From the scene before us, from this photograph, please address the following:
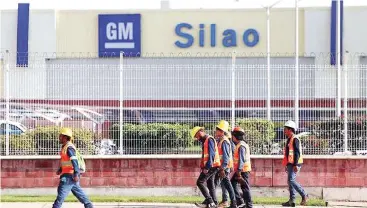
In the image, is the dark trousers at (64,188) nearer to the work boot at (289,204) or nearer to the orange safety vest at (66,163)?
the orange safety vest at (66,163)

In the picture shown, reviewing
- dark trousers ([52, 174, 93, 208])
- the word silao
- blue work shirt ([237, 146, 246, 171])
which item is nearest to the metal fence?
blue work shirt ([237, 146, 246, 171])

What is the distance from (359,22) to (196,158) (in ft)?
93.9

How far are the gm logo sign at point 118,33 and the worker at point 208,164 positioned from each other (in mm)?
29951

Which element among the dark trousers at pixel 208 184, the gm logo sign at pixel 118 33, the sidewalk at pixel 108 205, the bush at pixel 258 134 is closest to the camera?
the dark trousers at pixel 208 184

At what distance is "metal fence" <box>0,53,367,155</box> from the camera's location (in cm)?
1694

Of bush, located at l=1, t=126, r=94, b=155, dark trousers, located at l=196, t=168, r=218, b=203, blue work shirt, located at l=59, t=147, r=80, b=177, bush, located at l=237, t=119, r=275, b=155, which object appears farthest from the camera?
bush, located at l=237, t=119, r=275, b=155

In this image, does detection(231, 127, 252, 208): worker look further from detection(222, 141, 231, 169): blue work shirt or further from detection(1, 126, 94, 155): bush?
detection(1, 126, 94, 155): bush

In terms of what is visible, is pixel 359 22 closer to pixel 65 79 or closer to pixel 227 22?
pixel 227 22

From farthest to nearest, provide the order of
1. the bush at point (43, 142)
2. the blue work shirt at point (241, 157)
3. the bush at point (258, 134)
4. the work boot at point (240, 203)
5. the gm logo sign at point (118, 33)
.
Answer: the gm logo sign at point (118, 33) < the bush at point (258, 134) < the bush at point (43, 142) < the work boot at point (240, 203) < the blue work shirt at point (241, 157)

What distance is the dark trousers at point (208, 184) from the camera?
13938mm

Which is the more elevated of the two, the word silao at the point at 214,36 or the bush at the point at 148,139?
the word silao at the point at 214,36

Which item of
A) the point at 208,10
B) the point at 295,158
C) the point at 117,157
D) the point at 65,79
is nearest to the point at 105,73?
the point at 65,79

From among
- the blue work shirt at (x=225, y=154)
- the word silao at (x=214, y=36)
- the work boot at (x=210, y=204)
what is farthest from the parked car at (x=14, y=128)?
the word silao at (x=214, y=36)

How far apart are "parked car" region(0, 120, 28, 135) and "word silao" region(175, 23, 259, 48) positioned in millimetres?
27313
